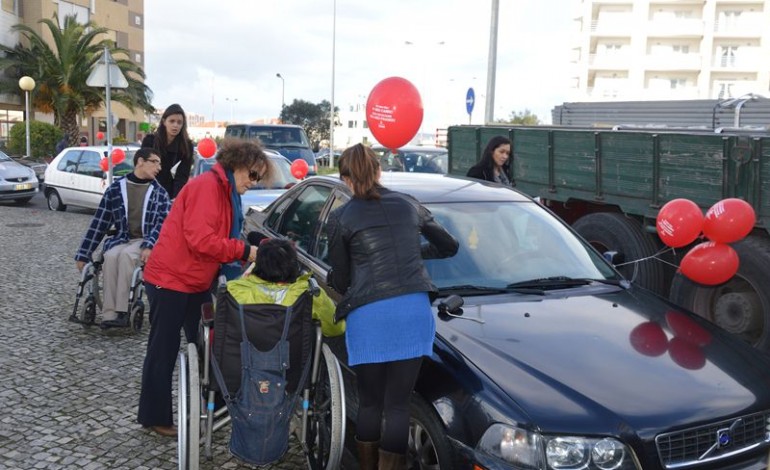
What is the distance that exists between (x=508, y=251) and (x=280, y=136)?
596 inches

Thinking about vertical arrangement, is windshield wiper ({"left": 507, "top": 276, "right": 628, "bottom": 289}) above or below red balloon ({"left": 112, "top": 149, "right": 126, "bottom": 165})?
below

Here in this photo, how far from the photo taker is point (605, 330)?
3.59 meters

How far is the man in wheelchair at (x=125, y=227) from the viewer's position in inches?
219

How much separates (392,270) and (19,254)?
353 inches

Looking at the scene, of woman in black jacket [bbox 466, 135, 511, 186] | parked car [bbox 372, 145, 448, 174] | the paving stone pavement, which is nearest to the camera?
the paving stone pavement

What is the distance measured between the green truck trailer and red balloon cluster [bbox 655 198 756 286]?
307 millimetres

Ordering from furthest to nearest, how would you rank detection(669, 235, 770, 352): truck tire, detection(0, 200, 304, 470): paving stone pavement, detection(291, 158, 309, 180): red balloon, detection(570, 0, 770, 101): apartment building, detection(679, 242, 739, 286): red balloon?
detection(570, 0, 770, 101): apartment building
detection(291, 158, 309, 180): red balloon
detection(669, 235, 770, 352): truck tire
detection(679, 242, 739, 286): red balloon
detection(0, 200, 304, 470): paving stone pavement

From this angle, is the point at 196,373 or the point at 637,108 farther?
the point at 637,108

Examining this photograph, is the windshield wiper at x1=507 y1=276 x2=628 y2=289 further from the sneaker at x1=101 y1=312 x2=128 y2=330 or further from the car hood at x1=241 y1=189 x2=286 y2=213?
the car hood at x1=241 y1=189 x2=286 y2=213

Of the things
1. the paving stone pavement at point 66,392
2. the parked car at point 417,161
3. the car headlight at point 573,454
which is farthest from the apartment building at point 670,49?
the car headlight at point 573,454

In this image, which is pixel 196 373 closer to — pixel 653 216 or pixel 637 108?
pixel 653 216

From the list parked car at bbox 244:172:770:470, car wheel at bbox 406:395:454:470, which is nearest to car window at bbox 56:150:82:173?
parked car at bbox 244:172:770:470

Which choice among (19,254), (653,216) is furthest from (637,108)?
(19,254)

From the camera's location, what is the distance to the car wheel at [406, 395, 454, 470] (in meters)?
3.06
